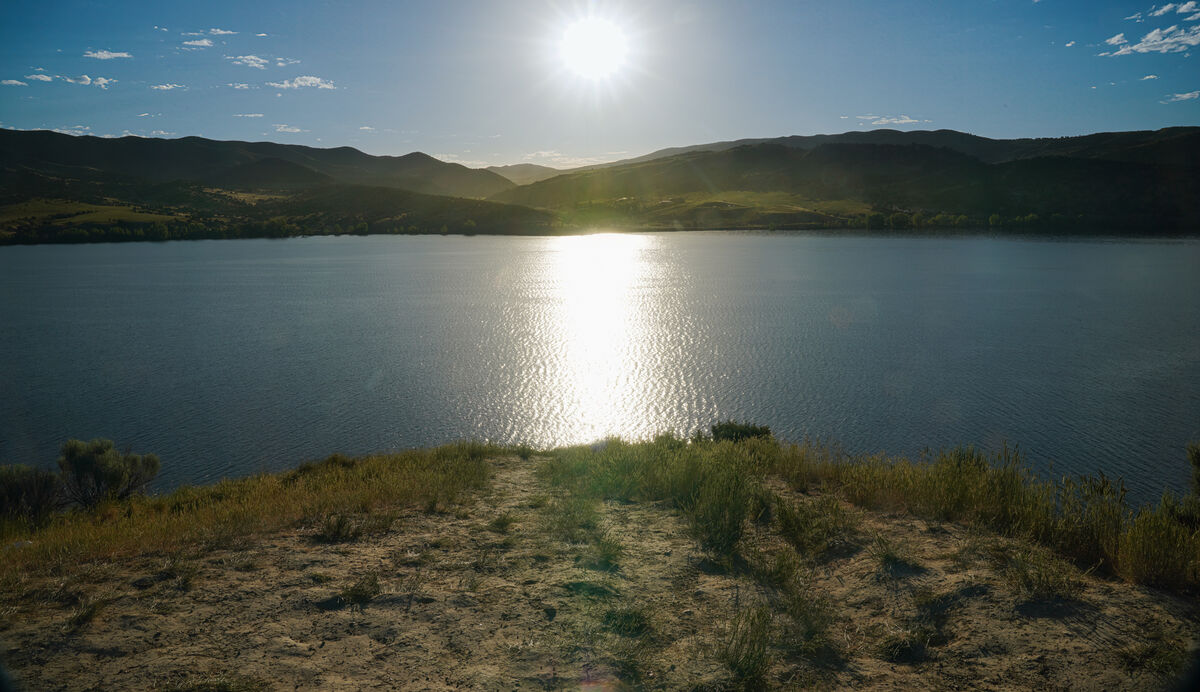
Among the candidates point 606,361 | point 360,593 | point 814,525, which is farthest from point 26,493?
point 606,361

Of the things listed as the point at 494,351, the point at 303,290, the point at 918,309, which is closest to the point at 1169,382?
the point at 918,309

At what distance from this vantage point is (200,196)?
178m

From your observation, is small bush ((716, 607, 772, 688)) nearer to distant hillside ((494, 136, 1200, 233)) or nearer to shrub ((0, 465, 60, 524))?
shrub ((0, 465, 60, 524))

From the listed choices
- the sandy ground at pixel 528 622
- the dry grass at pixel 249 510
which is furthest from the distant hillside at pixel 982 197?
the dry grass at pixel 249 510

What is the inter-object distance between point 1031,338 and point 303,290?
58.4m

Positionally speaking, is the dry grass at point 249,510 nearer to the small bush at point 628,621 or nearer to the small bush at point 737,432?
the small bush at point 628,621

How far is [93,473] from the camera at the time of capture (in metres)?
15.6

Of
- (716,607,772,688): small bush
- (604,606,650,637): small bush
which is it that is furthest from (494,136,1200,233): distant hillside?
(604,606,650,637): small bush

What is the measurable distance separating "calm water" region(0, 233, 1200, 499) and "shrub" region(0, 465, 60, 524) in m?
3.64

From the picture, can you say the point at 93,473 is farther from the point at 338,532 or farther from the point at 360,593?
the point at 360,593

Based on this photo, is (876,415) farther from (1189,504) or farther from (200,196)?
(200,196)

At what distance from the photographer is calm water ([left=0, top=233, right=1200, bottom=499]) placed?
71.6ft

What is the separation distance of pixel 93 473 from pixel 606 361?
22456 millimetres

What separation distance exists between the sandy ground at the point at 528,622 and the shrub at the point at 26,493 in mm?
9271
